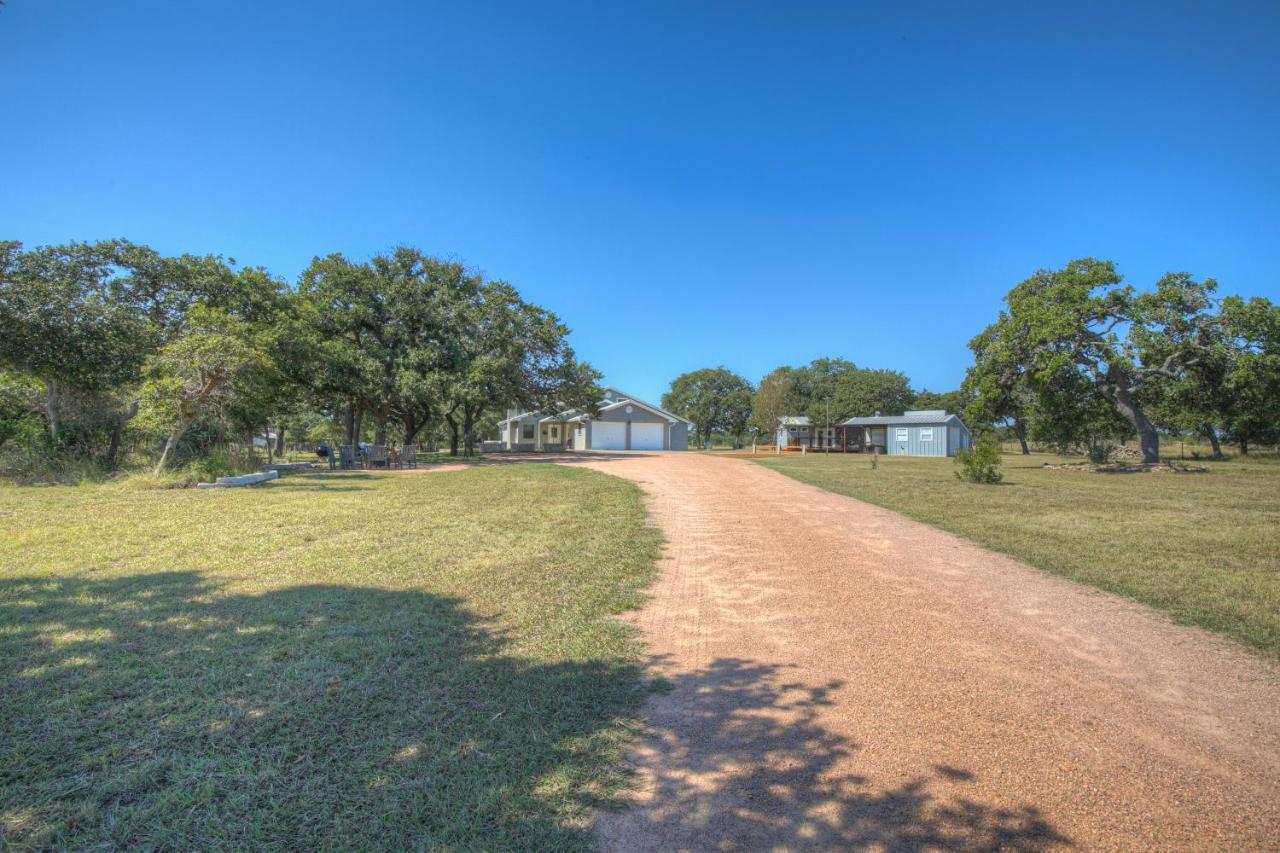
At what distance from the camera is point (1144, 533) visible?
761cm

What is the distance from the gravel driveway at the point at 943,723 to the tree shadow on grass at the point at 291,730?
1.39ft

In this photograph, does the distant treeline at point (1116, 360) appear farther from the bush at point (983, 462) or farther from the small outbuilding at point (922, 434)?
the small outbuilding at point (922, 434)

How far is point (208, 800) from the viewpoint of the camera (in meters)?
2.11

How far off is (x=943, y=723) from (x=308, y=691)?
332cm

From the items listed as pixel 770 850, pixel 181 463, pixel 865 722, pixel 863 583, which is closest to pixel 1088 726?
pixel 865 722

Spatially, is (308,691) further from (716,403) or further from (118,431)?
(716,403)

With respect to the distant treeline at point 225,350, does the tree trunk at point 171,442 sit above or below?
below

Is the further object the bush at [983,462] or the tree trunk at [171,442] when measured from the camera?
the bush at [983,462]

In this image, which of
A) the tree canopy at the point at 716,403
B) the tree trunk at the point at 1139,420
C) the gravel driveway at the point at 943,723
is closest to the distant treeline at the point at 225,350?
the gravel driveway at the point at 943,723

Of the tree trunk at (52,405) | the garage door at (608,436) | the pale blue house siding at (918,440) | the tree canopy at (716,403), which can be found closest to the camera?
the tree trunk at (52,405)

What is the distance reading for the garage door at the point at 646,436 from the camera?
39.3 meters

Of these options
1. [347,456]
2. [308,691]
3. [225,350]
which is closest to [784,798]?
[308,691]

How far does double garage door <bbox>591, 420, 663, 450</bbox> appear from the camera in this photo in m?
38.4

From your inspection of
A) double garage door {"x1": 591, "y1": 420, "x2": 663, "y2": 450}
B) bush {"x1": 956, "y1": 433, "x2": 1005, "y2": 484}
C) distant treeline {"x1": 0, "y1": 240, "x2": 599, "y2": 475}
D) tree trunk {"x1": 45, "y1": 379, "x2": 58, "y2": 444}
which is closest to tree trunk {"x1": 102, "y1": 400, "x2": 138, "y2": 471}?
distant treeline {"x1": 0, "y1": 240, "x2": 599, "y2": 475}
